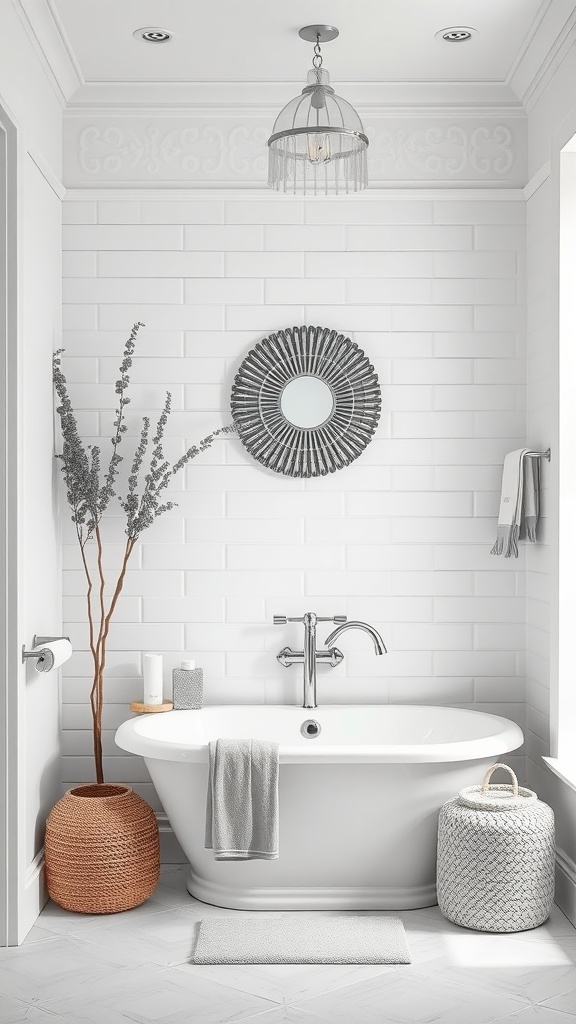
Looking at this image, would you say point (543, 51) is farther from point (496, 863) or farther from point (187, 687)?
point (496, 863)

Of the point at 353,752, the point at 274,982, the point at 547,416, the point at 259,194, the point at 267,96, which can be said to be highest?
the point at 267,96

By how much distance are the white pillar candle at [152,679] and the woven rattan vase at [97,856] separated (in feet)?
1.51

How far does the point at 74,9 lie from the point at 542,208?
1.78 meters

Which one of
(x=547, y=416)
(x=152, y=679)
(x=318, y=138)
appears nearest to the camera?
(x=318, y=138)

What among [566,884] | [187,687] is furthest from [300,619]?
[566,884]

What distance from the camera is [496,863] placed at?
3.14 m

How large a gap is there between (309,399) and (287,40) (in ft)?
4.20

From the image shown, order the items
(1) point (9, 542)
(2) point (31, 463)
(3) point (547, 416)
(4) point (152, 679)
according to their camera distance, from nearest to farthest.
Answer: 1. (1) point (9, 542)
2. (2) point (31, 463)
3. (3) point (547, 416)
4. (4) point (152, 679)

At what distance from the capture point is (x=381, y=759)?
317cm

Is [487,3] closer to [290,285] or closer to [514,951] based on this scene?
[290,285]

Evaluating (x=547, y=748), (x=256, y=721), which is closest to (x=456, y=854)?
(x=547, y=748)

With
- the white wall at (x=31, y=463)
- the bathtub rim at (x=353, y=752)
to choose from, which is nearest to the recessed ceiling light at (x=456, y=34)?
the white wall at (x=31, y=463)

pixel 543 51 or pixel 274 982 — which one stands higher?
pixel 543 51

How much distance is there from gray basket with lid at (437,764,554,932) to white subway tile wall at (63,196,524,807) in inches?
31.5
